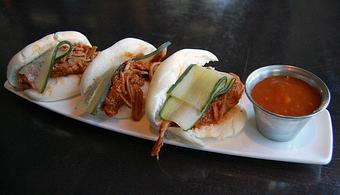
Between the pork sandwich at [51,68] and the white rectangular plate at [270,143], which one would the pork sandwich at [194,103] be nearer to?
the white rectangular plate at [270,143]

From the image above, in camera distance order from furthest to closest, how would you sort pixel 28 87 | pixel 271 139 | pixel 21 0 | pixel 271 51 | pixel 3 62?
pixel 21 0
pixel 3 62
pixel 271 51
pixel 28 87
pixel 271 139

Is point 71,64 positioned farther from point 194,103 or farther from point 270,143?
point 270,143

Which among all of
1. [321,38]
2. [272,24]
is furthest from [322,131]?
[272,24]

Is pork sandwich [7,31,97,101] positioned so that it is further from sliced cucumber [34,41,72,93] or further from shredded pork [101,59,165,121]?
shredded pork [101,59,165,121]

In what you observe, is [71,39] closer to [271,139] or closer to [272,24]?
[271,139]

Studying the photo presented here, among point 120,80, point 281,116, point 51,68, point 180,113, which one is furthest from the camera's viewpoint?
point 51,68

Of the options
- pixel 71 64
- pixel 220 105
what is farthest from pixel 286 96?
pixel 71 64

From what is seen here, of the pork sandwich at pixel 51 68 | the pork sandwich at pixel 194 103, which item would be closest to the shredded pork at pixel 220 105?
the pork sandwich at pixel 194 103

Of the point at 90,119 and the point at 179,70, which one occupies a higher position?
the point at 179,70
